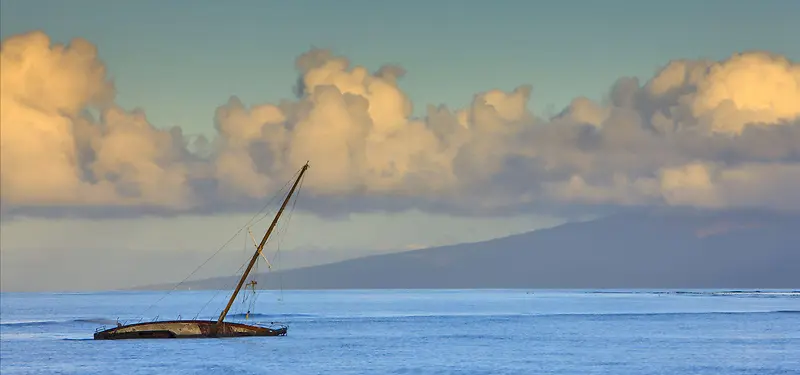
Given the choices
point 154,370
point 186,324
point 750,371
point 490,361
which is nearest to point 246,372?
point 154,370

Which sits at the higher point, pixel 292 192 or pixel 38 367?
pixel 292 192

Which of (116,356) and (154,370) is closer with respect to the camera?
(154,370)

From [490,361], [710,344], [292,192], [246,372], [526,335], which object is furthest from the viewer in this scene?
[526,335]

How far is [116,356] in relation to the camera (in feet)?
474

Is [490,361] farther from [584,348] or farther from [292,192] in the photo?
[292,192]

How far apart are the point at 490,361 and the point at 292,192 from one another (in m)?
37.0

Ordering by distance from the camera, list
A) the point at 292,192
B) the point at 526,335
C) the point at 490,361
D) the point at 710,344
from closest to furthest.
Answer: the point at 490,361 < the point at 292,192 < the point at 710,344 < the point at 526,335

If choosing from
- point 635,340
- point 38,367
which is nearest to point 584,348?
point 635,340

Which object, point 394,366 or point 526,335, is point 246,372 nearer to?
point 394,366

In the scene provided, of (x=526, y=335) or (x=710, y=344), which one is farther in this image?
(x=526, y=335)

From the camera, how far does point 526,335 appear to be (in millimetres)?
198125

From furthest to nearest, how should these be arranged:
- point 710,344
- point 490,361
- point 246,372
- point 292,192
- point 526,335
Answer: point 526,335, point 710,344, point 292,192, point 490,361, point 246,372

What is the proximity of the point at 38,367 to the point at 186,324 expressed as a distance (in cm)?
3801

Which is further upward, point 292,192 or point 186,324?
point 292,192
